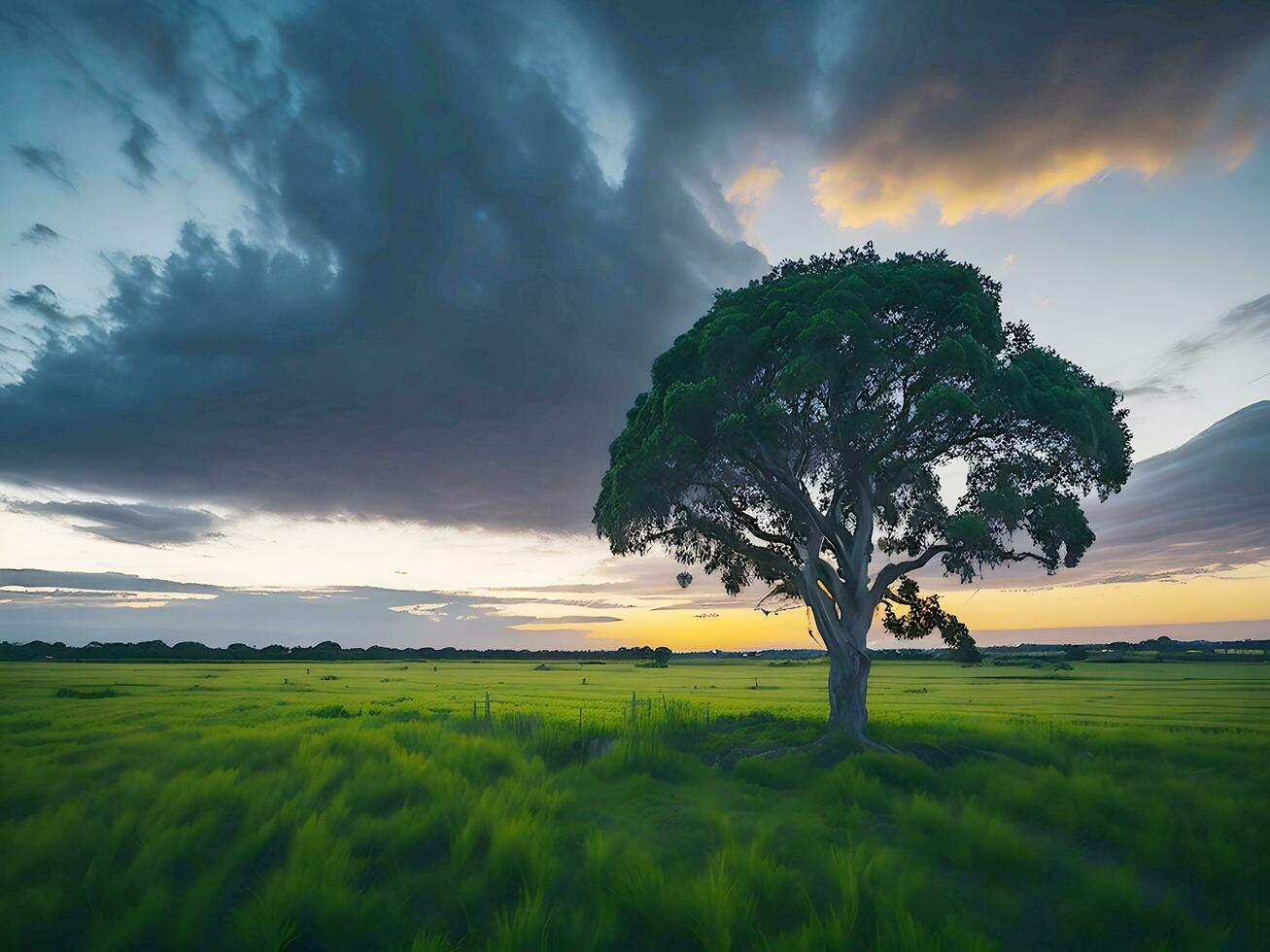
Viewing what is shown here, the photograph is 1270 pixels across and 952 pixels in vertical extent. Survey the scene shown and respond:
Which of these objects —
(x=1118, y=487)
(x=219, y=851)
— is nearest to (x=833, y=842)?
(x=219, y=851)

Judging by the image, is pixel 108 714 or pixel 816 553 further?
pixel 108 714

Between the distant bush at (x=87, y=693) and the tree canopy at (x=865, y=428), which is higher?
the tree canopy at (x=865, y=428)

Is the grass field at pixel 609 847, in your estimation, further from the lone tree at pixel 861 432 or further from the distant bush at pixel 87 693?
the distant bush at pixel 87 693

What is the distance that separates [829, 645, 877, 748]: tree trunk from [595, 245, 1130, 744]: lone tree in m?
0.06

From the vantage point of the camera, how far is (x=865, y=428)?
2005 centimetres

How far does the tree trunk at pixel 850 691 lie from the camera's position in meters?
21.1

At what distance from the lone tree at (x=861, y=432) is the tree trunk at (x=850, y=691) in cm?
6

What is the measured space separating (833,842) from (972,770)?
7.85 meters

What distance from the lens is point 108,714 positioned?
31.3m

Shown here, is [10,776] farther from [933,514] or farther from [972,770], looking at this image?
[933,514]

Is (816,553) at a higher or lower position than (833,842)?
higher

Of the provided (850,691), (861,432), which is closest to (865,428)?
(861,432)

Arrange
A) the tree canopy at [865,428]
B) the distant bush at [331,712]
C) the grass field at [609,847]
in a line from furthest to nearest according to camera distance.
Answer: the distant bush at [331,712] < the tree canopy at [865,428] < the grass field at [609,847]

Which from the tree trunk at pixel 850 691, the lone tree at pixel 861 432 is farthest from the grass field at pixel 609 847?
the lone tree at pixel 861 432
